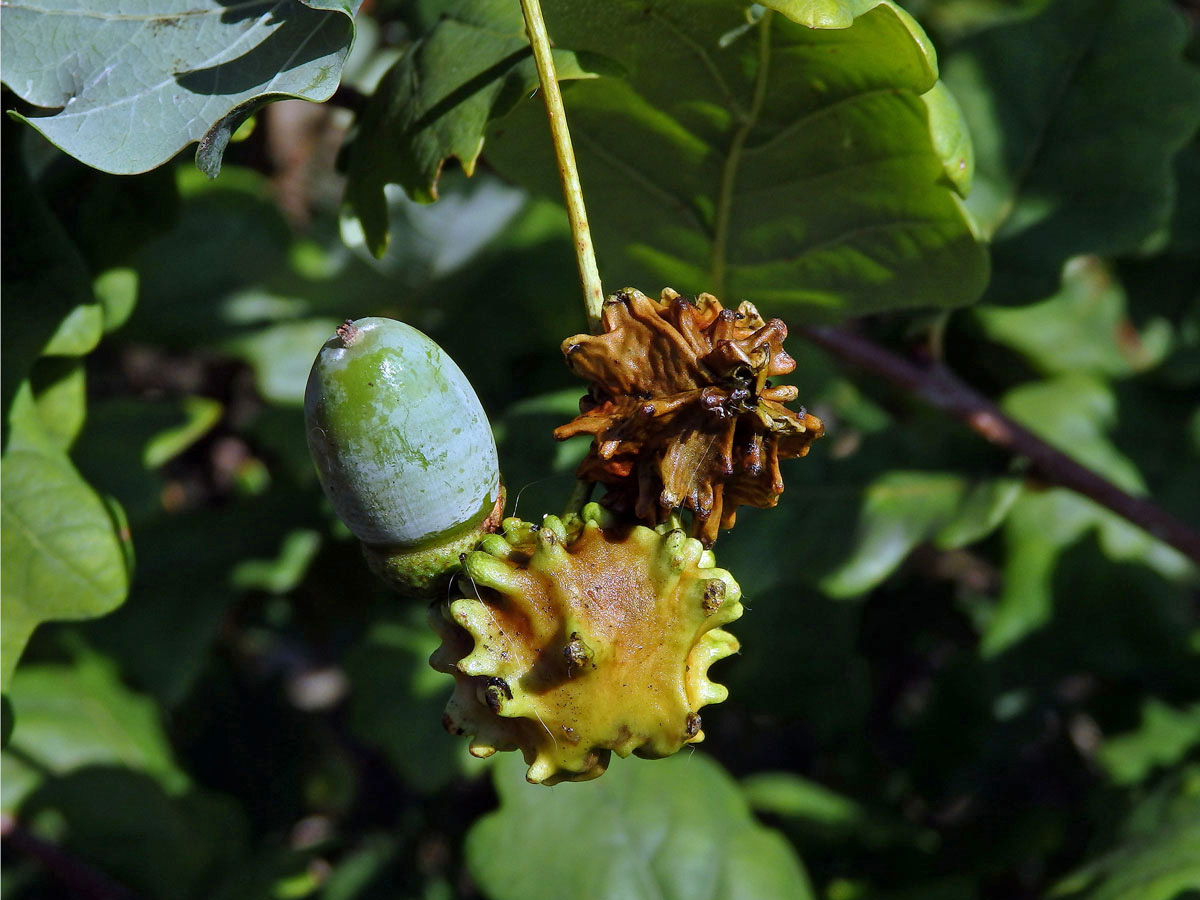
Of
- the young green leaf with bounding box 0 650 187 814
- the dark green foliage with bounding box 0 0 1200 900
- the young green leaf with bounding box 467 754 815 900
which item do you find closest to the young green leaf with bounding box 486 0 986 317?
the dark green foliage with bounding box 0 0 1200 900

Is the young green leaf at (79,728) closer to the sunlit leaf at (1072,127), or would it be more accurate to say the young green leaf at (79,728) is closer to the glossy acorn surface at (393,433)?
the glossy acorn surface at (393,433)

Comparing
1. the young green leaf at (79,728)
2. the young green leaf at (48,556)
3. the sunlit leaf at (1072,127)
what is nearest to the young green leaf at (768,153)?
the sunlit leaf at (1072,127)

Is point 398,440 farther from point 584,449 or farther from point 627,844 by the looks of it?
point 627,844

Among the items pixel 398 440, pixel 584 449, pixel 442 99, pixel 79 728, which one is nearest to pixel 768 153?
pixel 442 99

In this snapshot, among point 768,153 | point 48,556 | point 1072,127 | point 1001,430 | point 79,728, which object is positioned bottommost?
point 79,728

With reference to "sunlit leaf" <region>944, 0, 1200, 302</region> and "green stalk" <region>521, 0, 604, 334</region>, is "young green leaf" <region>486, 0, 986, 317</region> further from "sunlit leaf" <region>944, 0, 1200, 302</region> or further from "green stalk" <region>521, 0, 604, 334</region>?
"sunlit leaf" <region>944, 0, 1200, 302</region>

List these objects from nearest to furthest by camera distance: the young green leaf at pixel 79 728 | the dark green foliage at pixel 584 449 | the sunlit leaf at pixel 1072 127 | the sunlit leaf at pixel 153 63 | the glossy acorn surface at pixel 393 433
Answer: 1. the glossy acorn surface at pixel 393 433
2. the sunlit leaf at pixel 153 63
3. the dark green foliage at pixel 584 449
4. the sunlit leaf at pixel 1072 127
5. the young green leaf at pixel 79 728

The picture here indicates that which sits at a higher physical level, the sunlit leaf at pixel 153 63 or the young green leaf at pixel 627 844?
the sunlit leaf at pixel 153 63
